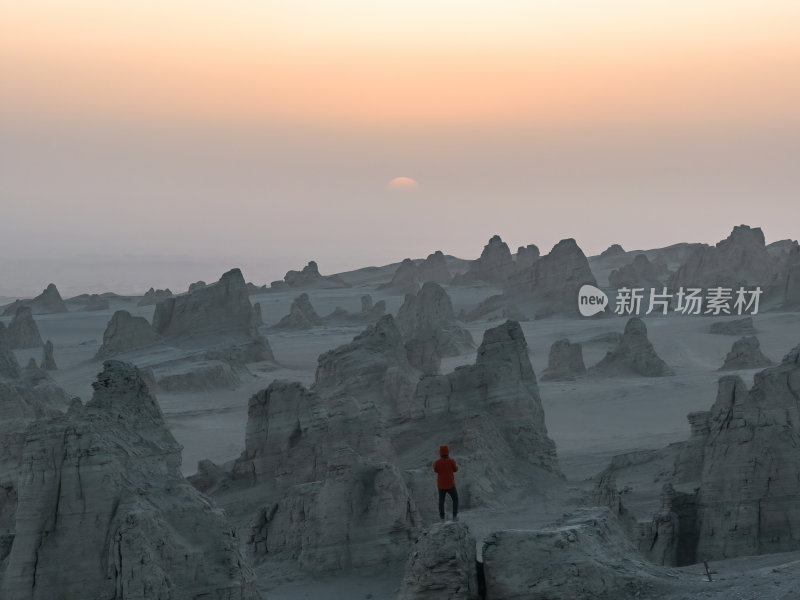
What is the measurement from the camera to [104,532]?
1484 cm

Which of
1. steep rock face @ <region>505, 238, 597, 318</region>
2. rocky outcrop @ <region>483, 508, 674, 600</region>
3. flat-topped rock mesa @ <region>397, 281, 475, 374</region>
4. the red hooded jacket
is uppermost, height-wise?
steep rock face @ <region>505, 238, 597, 318</region>

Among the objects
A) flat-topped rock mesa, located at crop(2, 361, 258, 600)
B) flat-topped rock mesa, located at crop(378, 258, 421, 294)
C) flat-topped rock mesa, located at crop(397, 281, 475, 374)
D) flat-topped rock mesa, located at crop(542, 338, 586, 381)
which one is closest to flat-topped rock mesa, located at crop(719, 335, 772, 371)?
flat-topped rock mesa, located at crop(542, 338, 586, 381)

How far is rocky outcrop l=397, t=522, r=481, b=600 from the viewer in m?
13.0

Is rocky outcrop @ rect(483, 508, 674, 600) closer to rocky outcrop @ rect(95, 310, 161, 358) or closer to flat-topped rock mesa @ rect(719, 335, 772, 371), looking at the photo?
flat-topped rock mesa @ rect(719, 335, 772, 371)

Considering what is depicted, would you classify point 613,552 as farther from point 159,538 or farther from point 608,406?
point 608,406

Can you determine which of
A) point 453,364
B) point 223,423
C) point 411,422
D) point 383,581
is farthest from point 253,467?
point 453,364

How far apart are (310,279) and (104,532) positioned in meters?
117

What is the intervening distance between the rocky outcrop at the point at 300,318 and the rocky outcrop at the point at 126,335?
18.7 metres

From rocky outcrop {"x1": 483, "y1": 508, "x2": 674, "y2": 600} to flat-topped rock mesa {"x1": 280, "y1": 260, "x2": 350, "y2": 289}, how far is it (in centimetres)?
11504

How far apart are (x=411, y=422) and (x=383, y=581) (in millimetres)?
11482

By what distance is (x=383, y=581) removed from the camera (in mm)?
18578

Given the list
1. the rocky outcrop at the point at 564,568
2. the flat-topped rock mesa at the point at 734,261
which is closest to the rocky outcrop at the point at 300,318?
the flat-topped rock mesa at the point at 734,261

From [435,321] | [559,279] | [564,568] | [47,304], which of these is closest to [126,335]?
[435,321]

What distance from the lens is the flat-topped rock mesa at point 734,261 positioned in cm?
10331
